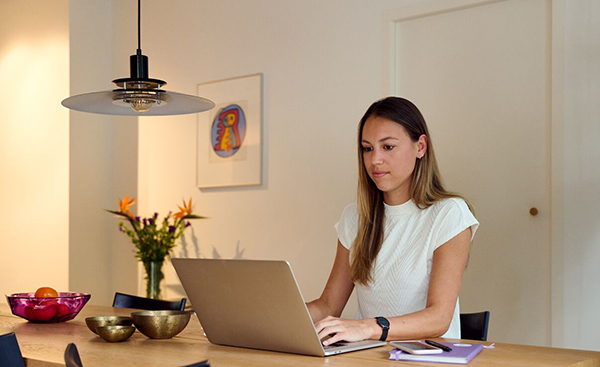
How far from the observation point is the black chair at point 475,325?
2.14m

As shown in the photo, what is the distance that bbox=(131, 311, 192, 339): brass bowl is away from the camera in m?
1.79

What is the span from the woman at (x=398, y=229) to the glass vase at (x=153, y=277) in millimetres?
1969

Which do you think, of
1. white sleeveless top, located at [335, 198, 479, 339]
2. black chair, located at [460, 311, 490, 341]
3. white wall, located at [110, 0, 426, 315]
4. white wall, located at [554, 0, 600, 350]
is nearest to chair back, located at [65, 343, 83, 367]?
white sleeveless top, located at [335, 198, 479, 339]

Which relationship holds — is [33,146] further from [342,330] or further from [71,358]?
[71,358]

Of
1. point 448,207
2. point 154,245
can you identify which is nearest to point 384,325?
point 448,207

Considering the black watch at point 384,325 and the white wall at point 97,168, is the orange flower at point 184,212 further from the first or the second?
the black watch at point 384,325

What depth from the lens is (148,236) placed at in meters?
4.15

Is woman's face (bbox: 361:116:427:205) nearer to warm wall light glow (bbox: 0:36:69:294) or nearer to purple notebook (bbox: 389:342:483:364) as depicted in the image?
purple notebook (bbox: 389:342:483:364)

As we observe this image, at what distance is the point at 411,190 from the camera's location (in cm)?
229

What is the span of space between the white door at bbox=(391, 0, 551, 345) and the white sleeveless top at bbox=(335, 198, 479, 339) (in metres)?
0.88

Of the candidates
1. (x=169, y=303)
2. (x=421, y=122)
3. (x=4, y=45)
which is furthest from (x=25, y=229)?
(x=421, y=122)

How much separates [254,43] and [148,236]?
4.00ft

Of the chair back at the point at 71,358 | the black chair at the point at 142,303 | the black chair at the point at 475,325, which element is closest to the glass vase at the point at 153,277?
the black chair at the point at 142,303

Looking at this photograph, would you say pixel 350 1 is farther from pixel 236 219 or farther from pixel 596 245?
pixel 596 245
